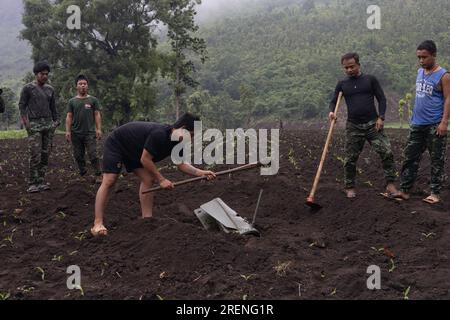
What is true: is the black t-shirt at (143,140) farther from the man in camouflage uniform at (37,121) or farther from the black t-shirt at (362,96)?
the black t-shirt at (362,96)

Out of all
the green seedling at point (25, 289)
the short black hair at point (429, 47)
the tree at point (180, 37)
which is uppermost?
the tree at point (180, 37)

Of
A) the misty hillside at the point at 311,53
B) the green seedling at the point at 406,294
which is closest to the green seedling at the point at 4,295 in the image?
the green seedling at the point at 406,294

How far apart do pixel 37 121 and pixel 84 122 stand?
70 centimetres

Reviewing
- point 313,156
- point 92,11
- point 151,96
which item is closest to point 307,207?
point 313,156

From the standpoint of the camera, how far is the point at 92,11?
83.3ft

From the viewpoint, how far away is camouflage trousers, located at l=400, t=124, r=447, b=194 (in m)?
5.67

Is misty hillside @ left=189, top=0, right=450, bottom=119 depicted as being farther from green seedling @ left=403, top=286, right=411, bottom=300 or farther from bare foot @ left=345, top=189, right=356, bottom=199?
green seedling @ left=403, top=286, right=411, bottom=300

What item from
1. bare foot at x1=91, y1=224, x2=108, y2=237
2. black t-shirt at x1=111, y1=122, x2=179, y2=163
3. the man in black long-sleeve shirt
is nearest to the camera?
black t-shirt at x1=111, y1=122, x2=179, y2=163

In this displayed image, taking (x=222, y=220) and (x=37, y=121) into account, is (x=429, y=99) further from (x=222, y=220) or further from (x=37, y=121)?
(x=37, y=121)

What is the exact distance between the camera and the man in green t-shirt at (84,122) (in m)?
7.47

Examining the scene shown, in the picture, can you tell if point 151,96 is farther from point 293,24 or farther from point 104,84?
point 293,24

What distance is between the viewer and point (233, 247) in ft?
14.3

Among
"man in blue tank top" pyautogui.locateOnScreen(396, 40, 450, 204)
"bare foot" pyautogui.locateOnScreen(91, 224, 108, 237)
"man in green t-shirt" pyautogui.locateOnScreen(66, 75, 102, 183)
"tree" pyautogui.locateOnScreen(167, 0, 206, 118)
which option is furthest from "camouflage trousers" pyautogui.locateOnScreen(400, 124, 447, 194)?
"tree" pyautogui.locateOnScreen(167, 0, 206, 118)

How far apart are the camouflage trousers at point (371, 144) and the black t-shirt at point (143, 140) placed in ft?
8.29
